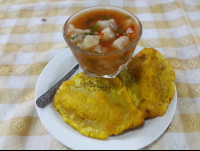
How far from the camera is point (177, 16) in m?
3.00

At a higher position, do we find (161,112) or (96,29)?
(96,29)

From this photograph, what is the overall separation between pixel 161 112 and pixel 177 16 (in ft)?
6.98

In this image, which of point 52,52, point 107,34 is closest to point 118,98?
point 107,34

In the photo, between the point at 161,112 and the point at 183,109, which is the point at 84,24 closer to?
the point at 161,112

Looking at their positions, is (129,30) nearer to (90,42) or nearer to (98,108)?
(90,42)

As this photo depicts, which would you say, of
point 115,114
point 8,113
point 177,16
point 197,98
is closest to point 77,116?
point 115,114

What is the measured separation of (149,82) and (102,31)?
69 centimetres

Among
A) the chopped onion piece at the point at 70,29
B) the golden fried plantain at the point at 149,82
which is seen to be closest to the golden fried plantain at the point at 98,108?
the golden fried plantain at the point at 149,82

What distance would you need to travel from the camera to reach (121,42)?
5.08 feet

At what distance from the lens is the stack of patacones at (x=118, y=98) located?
154cm

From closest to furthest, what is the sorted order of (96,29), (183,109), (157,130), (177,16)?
1. (157,130)
2. (96,29)
3. (183,109)
4. (177,16)

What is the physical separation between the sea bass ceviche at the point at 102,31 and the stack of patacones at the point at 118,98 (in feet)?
1.26

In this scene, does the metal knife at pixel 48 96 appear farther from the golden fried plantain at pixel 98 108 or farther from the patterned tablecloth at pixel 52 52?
the patterned tablecloth at pixel 52 52

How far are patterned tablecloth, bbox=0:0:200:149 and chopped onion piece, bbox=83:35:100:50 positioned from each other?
929mm
